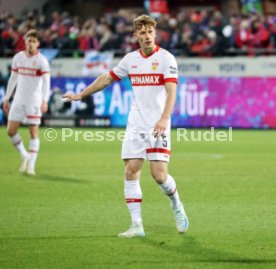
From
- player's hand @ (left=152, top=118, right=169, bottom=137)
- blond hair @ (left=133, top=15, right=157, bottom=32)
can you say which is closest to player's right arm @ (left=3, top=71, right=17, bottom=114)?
blond hair @ (left=133, top=15, right=157, bottom=32)

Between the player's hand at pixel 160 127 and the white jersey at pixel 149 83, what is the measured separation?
324 mm

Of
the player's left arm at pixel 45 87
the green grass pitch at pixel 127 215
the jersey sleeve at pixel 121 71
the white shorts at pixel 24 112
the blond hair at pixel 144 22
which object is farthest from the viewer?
the white shorts at pixel 24 112

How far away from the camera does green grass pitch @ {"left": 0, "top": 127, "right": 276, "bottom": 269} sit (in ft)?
26.0

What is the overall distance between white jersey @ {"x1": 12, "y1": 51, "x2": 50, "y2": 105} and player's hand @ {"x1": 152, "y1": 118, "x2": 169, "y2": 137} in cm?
683

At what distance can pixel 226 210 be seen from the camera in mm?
11039

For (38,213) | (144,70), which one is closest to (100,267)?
(144,70)

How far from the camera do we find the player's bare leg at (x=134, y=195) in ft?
29.9

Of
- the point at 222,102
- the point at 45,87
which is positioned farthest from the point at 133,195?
the point at 222,102

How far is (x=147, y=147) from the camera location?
30.1 feet

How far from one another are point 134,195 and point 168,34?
19598 millimetres

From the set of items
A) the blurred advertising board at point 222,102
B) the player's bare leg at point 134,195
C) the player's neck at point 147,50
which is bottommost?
the blurred advertising board at point 222,102

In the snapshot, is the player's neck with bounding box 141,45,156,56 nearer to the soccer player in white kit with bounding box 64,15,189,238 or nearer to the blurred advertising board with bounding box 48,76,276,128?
the soccer player in white kit with bounding box 64,15,189,238

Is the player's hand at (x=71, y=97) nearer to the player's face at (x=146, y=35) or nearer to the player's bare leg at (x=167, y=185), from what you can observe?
the player's face at (x=146, y=35)

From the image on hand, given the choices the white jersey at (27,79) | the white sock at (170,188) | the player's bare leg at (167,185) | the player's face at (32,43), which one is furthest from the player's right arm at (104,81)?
the white jersey at (27,79)
